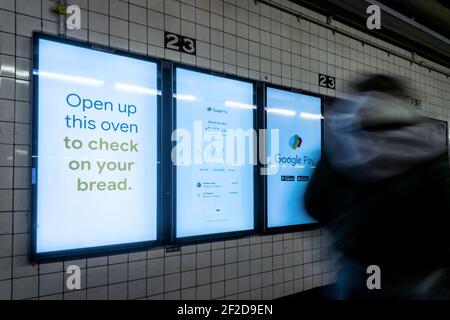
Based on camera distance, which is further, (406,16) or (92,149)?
(406,16)

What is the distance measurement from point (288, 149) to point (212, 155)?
3.33ft

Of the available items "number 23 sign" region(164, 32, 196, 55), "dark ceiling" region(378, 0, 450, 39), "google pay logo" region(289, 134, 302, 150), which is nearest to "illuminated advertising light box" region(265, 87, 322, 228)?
"google pay logo" region(289, 134, 302, 150)

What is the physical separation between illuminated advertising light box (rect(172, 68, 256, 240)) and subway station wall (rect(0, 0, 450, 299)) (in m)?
0.16

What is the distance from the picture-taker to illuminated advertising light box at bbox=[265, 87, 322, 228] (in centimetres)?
369

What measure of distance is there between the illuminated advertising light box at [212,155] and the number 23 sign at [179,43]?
0.19m

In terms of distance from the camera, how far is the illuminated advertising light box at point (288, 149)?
3694 millimetres

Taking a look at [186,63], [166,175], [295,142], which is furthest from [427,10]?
[166,175]

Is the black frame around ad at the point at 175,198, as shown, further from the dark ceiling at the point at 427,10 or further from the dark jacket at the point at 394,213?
the dark jacket at the point at 394,213

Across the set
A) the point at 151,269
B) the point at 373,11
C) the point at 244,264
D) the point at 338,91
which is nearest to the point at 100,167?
the point at 151,269

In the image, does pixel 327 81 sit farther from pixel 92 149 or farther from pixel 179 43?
pixel 92 149

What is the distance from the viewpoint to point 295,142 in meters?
3.95

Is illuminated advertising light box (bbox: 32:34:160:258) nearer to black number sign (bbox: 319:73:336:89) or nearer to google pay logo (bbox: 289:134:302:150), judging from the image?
google pay logo (bbox: 289:134:302:150)

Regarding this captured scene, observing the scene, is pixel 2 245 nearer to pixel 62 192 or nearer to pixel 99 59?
pixel 62 192

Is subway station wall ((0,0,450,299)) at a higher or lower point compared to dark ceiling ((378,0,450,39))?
lower
